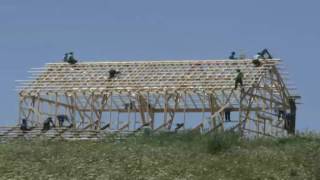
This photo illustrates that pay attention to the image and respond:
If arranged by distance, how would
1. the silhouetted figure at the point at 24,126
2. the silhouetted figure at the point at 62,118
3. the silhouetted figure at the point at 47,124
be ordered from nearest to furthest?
the silhouetted figure at the point at 47,124 → the silhouetted figure at the point at 24,126 → the silhouetted figure at the point at 62,118

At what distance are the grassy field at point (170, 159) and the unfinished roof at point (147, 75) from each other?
41.9 ft

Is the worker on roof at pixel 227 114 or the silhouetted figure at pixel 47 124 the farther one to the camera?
the worker on roof at pixel 227 114

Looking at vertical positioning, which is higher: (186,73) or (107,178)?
(186,73)

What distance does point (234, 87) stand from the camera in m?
52.7

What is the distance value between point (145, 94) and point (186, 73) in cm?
280

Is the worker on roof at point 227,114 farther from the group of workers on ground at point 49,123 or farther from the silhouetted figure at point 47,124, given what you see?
the silhouetted figure at point 47,124

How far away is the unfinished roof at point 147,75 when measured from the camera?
54812 millimetres

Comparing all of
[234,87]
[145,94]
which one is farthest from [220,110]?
[145,94]

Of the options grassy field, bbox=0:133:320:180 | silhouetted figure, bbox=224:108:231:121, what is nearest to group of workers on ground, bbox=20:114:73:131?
silhouetted figure, bbox=224:108:231:121

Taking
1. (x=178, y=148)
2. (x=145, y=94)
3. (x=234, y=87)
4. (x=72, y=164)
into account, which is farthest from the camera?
(x=145, y=94)

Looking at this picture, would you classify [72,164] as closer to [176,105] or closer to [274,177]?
[274,177]

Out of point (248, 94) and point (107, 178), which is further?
point (248, 94)

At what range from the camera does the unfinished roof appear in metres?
54.8

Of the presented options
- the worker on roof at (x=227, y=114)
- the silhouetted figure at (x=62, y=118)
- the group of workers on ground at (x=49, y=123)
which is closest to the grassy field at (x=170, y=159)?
the worker on roof at (x=227, y=114)
